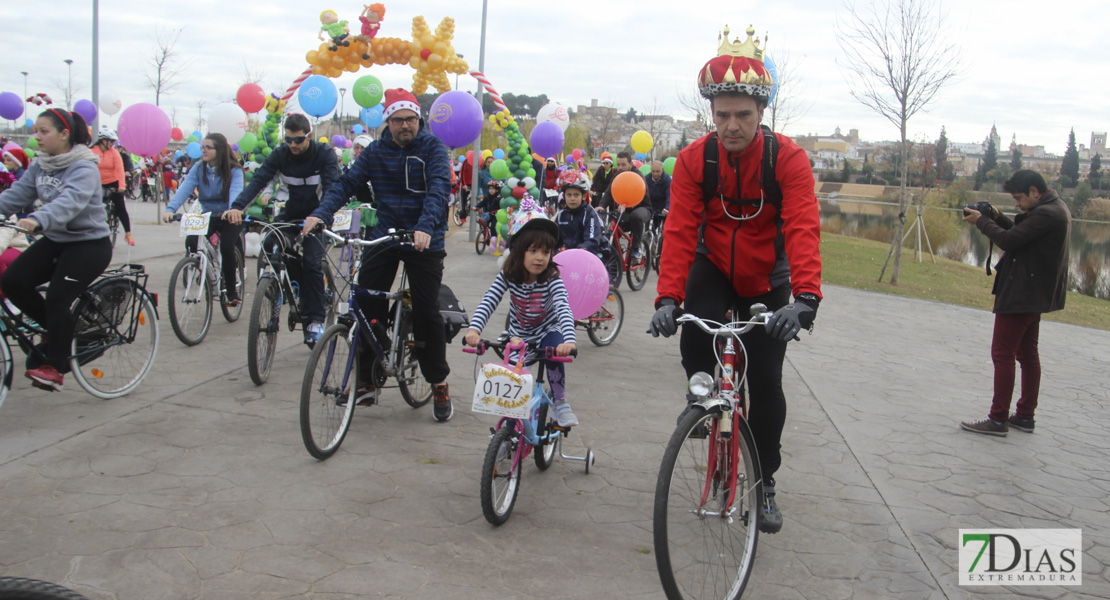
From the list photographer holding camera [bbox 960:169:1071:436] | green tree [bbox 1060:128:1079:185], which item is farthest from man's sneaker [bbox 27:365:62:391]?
green tree [bbox 1060:128:1079:185]

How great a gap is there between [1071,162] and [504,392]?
69642 millimetres

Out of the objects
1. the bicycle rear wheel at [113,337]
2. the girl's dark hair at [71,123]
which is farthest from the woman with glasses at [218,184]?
the girl's dark hair at [71,123]

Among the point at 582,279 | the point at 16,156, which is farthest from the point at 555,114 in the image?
the point at 582,279

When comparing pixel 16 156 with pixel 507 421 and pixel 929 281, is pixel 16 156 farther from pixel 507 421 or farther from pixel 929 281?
pixel 929 281

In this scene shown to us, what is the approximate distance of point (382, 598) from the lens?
2953mm

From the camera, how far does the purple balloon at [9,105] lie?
22953 millimetres

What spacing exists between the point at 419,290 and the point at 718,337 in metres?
2.23

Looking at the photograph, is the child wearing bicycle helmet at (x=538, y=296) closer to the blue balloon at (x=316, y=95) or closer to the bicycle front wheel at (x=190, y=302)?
the bicycle front wheel at (x=190, y=302)

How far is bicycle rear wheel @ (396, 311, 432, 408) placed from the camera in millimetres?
5016

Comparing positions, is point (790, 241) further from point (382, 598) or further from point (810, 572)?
point (382, 598)

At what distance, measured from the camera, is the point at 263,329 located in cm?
582

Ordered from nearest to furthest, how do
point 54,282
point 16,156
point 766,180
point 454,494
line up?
1. point 766,180
2. point 454,494
3. point 54,282
4. point 16,156

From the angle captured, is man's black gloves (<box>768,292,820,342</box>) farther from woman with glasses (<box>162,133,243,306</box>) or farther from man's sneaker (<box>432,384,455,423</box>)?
woman with glasses (<box>162,133,243,306</box>)

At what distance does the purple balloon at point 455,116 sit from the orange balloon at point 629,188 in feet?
9.64
